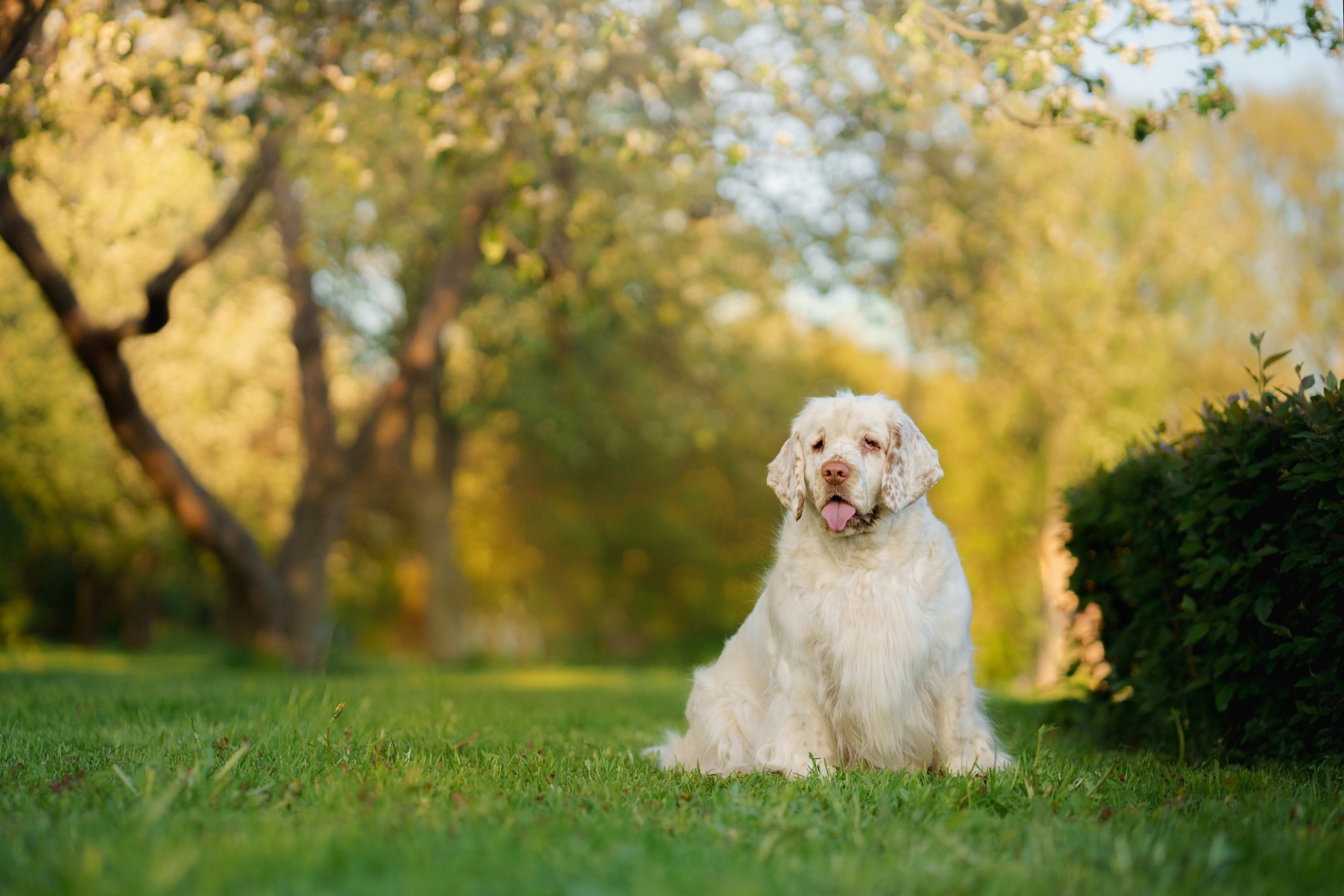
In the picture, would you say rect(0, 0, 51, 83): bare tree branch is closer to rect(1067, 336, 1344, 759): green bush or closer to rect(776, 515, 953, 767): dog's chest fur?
rect(776, 515, 953, 767): dog's chest fur

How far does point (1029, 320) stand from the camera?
18.2 meters

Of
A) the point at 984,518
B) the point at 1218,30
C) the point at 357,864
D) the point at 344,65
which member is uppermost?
the point at 1218,30

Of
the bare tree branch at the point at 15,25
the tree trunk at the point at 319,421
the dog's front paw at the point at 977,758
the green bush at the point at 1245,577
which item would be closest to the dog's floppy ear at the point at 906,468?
the dog's front paw at the point at 977,758

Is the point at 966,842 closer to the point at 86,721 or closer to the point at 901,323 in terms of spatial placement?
the point at 86,721

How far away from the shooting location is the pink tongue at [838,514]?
13.2 ft

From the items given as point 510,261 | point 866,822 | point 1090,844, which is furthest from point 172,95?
point 1090,844

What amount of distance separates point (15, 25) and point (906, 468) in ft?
18.4

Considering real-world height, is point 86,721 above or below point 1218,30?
below

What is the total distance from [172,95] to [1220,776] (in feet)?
22.7

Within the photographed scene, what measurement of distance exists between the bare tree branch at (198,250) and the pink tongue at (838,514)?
6852mm

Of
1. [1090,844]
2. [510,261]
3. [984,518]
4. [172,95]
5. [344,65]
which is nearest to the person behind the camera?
[1090,844]

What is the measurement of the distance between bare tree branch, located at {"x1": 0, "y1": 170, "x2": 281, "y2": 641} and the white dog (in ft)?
22.9

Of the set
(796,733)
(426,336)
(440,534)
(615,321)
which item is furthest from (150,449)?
(796,733)

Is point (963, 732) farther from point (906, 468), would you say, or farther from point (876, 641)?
point (906, 468)
